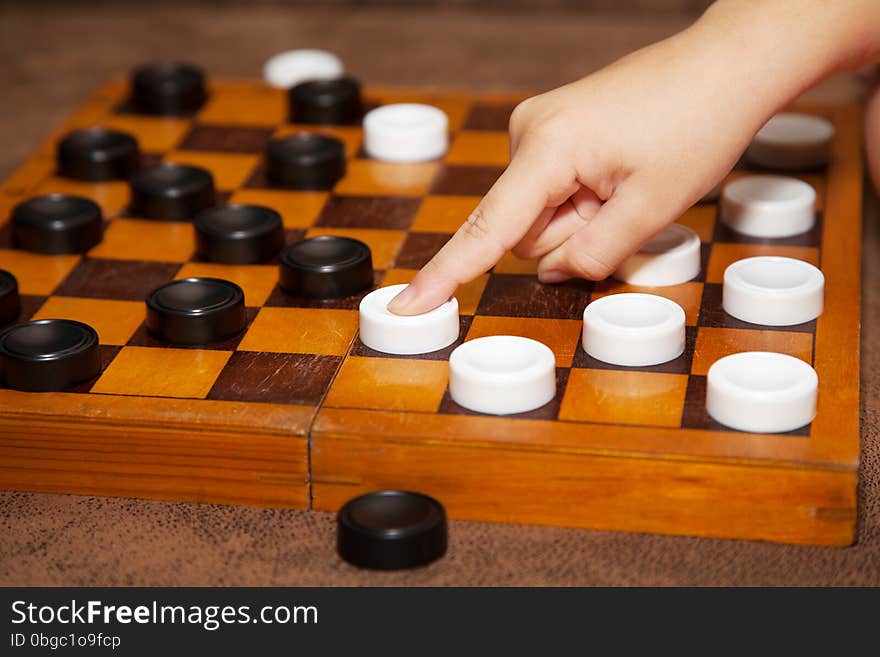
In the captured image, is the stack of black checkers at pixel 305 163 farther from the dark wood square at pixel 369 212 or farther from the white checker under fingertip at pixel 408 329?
the white checker under fingertip at pixel 408 329

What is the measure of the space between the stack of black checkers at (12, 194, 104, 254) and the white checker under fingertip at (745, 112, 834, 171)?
0.90 meters

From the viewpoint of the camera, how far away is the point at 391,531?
117 centimetres

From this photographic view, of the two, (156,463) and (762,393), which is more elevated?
(762,393)

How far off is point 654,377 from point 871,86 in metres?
0.70

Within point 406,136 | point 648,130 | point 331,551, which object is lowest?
point 331,551

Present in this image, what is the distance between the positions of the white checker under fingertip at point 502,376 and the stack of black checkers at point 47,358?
0.37 metres

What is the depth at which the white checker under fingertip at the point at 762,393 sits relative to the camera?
122 centimetres

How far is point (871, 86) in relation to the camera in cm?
180

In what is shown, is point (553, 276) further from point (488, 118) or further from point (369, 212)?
point (488, 118)

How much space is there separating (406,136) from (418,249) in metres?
0.32

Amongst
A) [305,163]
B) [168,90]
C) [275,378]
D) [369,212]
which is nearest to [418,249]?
[369,212]

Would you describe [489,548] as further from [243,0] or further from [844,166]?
[243,0]
